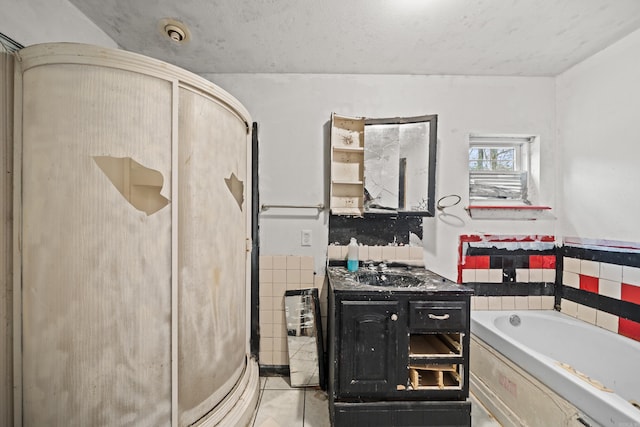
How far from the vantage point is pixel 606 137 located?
1.66 meters

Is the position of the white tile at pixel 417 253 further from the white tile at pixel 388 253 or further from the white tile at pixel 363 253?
the white tile at pixel 363 253

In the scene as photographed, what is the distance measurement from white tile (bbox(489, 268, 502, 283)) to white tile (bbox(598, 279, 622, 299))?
564mm

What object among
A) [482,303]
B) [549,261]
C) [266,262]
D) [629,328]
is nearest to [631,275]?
[629,328]

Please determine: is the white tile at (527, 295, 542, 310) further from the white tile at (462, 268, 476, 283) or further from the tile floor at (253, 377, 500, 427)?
the tile floor at (253, 377, 500, 427)

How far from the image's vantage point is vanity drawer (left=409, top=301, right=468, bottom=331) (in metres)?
1.37

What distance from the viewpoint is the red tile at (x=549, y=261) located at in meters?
1.97

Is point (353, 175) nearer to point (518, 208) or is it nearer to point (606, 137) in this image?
point (518, 208)

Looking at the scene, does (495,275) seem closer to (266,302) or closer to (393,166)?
(393,166)

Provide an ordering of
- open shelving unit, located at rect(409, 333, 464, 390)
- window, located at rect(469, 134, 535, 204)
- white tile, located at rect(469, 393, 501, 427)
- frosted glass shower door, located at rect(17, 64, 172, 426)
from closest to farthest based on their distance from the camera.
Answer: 1. frosted glass shower door, located at rect(17, 64, 172, 426)
2. open shelving unit, located at rect(409, 333, 464, 390)
3. white tile, located at rect(469, 393, 501, 427)
4. window, located at rect(469, 134, 535, 204)

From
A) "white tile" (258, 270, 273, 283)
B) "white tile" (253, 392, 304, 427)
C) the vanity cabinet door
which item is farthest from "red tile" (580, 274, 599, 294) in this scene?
"white tile" (258, 270, 273, 283)

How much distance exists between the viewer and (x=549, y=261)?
6.46 ft

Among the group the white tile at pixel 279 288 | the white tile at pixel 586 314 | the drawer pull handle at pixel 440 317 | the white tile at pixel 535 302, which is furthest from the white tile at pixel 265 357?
the white tile at pixel 586 314

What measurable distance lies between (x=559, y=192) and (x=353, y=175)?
169cm

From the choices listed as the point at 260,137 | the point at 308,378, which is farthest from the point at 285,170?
the point at 308,378
